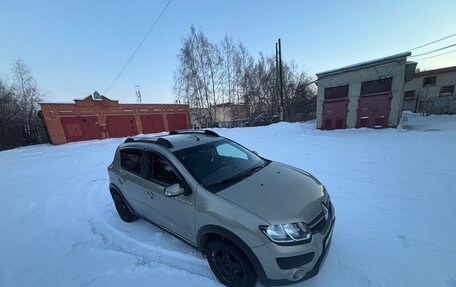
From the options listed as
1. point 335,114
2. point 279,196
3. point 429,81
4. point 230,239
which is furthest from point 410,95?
point 230,239

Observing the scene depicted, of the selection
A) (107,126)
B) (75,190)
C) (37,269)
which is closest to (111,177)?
(37,269)

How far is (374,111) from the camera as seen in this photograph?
1358 centimetres

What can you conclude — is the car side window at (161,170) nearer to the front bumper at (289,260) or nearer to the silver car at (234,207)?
the silver car at (234,207)

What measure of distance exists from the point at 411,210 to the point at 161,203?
424 cm

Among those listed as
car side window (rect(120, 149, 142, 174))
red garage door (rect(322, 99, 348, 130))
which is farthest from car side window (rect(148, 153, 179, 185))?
red garage door (rect(322, 99, 348, 130))

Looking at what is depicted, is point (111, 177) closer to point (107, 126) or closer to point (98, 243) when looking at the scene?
point (98, 243)

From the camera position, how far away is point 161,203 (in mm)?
2699

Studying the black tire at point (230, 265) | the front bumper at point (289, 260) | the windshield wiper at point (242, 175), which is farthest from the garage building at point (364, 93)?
the black tire at point (230, 265)

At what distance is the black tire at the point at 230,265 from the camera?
196 centimetres

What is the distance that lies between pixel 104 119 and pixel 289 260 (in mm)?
24972

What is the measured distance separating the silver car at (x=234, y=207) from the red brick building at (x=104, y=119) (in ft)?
70.6

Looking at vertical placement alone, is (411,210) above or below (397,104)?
below

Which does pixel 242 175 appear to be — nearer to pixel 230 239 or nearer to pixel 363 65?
pixel 230 239

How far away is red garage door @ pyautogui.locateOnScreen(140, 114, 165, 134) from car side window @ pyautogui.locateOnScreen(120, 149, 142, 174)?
23.3 meters
